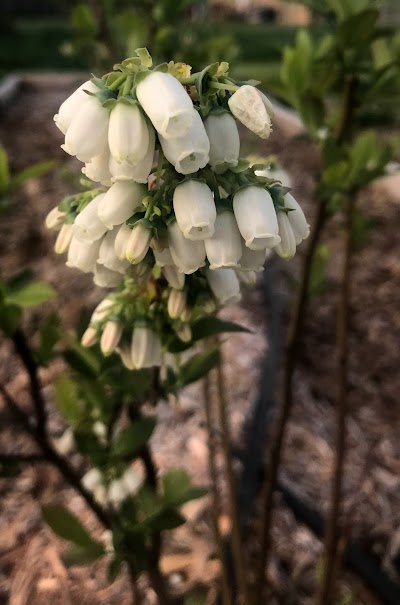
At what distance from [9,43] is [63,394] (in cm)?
731

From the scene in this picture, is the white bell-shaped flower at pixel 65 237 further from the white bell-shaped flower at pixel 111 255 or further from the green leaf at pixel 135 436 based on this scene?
the green leaf at pixel 135 436

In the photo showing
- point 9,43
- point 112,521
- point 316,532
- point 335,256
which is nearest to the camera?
point 112,521

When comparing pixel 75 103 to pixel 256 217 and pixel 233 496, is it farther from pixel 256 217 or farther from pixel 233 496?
pixel 233 496

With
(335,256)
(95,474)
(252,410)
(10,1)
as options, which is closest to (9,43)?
(10,1)

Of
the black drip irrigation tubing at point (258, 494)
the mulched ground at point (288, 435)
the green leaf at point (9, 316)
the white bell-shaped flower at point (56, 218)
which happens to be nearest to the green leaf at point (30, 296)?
the green leaf at point (9, 316)

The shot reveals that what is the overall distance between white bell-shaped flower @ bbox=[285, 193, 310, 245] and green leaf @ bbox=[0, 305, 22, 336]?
34 cm

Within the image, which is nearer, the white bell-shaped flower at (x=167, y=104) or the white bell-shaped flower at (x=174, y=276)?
the white bell-shaped flower at (x=167, y=104)

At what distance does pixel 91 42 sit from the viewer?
6.36 feet

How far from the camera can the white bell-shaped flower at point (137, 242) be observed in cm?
52

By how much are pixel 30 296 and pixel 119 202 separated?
301mm

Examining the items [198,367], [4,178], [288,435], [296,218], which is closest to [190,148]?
[296,218]

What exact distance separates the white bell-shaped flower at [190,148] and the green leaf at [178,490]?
44cm

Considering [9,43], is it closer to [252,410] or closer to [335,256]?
[335,256]

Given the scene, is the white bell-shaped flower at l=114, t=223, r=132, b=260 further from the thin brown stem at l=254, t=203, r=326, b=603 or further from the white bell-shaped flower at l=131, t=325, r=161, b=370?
the thin brown stem at l=254, t=203, r=326, b=603
